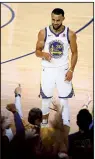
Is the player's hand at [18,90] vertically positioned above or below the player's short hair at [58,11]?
below

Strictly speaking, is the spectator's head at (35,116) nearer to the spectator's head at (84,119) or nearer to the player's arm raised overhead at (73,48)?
the spectator's head at (84,119)

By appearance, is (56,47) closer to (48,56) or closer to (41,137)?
(48,56)

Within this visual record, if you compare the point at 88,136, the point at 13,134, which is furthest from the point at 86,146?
the point at 13,134

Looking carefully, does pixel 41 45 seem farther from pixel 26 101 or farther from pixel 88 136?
pixel 88 136

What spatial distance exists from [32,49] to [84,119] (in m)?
0.64

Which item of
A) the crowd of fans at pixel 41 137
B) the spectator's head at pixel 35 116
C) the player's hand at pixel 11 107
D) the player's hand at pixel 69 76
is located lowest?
the crowd of fans at pixel 41 137

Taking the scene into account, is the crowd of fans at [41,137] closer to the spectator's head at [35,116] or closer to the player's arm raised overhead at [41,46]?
the spectator's head at [35,116]

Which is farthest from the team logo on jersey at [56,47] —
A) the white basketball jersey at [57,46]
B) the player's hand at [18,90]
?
the player's hand at [18,90]

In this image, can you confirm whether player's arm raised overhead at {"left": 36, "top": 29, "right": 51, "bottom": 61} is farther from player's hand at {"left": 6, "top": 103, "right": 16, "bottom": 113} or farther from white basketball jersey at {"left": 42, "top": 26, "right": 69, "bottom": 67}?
player's hand at {"left": 6, "top": 103, "right": 16, "bottom": 113}

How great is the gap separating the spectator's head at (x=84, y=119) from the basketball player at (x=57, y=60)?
82 millimetres

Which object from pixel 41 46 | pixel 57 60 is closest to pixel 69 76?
pixel 57 60

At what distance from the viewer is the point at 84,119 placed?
3.70m

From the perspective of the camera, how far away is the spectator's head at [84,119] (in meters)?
3.70

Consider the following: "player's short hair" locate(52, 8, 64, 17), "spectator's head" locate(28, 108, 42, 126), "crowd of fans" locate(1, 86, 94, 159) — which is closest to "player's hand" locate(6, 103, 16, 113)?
"crowd of fans" locate(1, 86, 94, 159)
